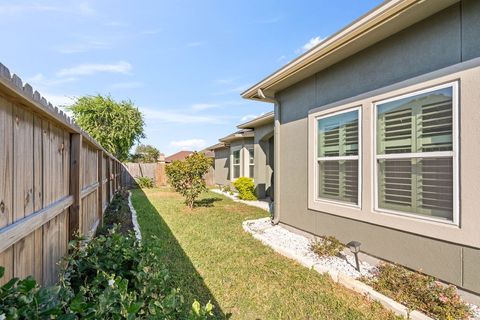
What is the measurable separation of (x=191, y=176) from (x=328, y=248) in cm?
665

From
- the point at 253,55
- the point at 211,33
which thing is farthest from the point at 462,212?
the point at 253,55

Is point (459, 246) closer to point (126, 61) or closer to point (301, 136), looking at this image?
point (301, 136)

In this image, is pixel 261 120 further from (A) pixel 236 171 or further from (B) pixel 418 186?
(B) pixel 418 186

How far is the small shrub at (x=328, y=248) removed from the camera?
4.55 meters

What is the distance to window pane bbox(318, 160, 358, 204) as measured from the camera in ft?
15.0

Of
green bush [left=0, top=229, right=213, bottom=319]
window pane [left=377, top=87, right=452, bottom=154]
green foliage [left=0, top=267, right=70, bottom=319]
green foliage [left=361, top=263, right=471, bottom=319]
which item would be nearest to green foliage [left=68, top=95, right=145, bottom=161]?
green bush [left=0, top=229, right=213, bottom=319]

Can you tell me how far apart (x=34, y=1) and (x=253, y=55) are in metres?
8.76

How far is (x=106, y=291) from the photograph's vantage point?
4.99ft

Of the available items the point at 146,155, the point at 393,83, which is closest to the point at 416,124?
the point at 393,83

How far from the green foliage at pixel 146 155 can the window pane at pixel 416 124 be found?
32458 mm

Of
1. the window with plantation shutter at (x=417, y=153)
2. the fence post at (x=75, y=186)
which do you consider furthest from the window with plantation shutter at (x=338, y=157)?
the fence post at (x=75, y=186)

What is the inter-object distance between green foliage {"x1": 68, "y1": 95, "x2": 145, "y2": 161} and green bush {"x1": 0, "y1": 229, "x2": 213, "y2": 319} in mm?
20612

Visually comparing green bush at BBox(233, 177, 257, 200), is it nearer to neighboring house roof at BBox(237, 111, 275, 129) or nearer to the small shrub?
neighboring house roof at BBox(237, 111, 275, 129)

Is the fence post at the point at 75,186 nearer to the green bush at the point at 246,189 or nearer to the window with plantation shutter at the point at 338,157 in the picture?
the window with plantation shutter at the point at 338,157
